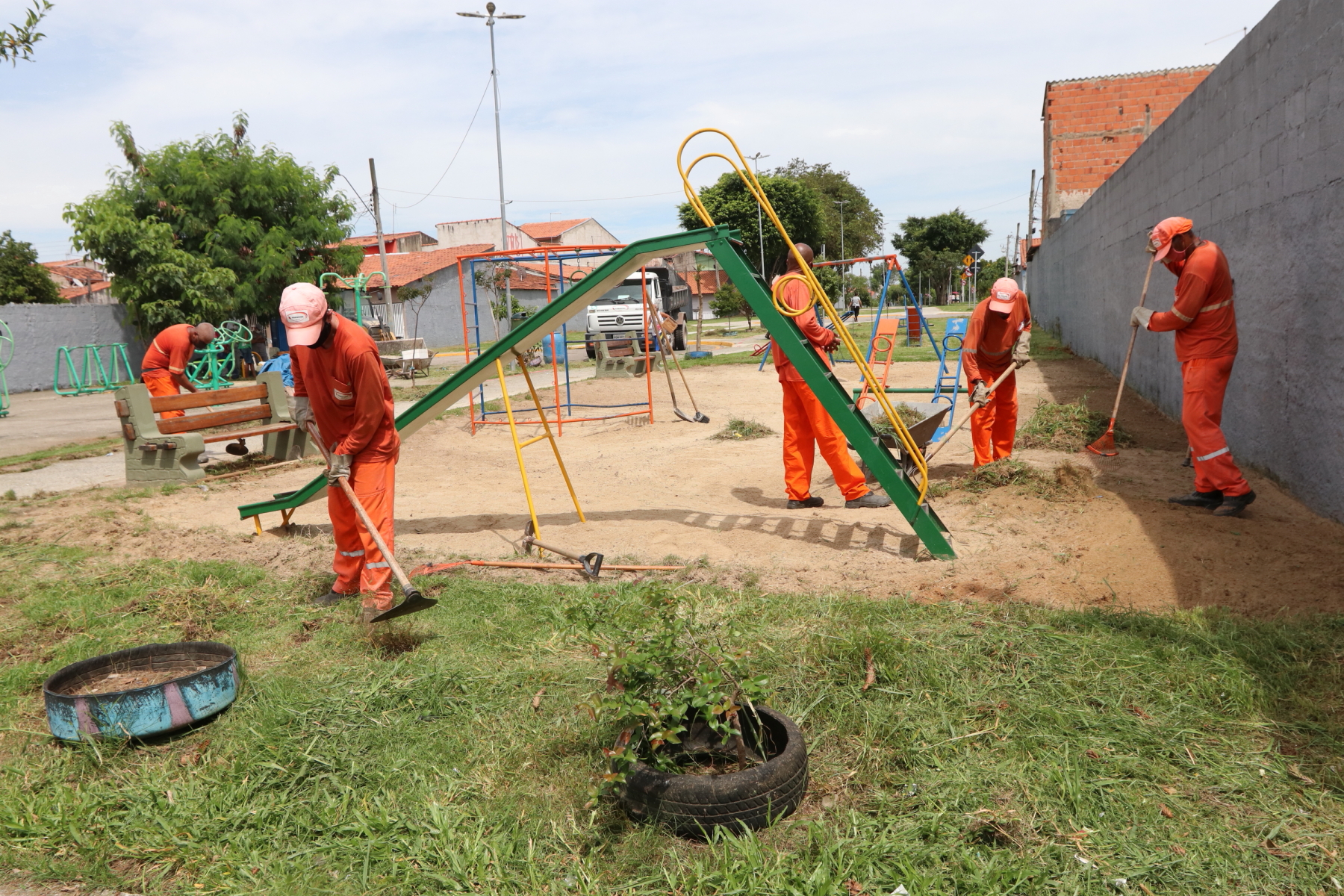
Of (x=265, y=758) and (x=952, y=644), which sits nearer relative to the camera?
(x=265, y=758)

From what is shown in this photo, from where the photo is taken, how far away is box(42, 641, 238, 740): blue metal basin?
3.11 metres

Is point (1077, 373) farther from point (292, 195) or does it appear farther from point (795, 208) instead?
point (795, 208)

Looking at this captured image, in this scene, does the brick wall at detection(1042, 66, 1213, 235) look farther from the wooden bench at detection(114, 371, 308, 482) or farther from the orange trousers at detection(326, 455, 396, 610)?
the orange trousers at detection(326, 455, 396, 610)

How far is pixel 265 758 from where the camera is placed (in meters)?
3.01

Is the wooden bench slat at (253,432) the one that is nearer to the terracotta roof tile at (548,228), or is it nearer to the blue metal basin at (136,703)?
the blue metal basin at (136,703)

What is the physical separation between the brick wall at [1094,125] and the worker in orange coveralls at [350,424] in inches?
891

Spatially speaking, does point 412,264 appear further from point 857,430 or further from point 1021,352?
point 857,430

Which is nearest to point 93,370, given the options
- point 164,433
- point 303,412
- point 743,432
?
point 164,433

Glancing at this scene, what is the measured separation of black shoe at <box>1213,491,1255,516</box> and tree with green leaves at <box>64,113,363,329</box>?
22771 millimetres

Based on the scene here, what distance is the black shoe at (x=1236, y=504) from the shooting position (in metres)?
5.18

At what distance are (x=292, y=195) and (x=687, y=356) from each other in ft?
38.9

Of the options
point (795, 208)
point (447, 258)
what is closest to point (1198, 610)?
point (447, 258)

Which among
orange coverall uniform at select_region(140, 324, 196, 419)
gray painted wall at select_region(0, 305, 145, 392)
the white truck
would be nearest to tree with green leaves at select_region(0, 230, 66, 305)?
gray painted wall at select_region(0, 305, 145, 392)

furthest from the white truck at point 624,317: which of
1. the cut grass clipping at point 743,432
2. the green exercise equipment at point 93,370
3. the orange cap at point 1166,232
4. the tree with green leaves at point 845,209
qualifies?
the tree with green leaves at point 845,209
